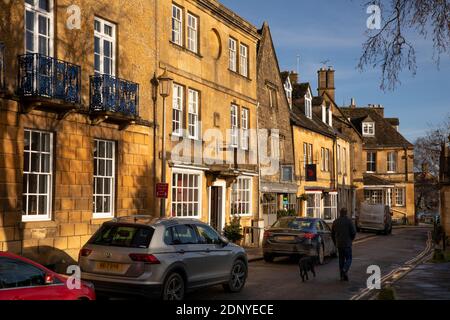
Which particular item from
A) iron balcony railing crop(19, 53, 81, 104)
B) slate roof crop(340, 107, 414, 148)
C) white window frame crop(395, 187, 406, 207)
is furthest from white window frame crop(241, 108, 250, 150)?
white window frame crop(395, 187, 406, 207)

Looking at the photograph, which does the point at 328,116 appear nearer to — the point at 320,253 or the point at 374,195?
the point at 374,195

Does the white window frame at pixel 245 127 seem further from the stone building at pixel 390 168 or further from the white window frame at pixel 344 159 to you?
the stone building at pixel 390 168

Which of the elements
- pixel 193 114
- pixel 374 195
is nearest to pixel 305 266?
pixel 193 114

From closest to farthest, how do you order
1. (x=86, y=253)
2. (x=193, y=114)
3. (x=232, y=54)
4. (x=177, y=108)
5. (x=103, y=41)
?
1. (x=86, y=253)
2. (x=103, y=41)
3. (x=177, y=108)
4. (x=193, y=114)
5. (x=232, y=54)

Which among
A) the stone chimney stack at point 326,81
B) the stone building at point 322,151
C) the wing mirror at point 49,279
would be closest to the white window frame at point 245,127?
the stone building at point 322,151

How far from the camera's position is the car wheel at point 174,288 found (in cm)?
1020

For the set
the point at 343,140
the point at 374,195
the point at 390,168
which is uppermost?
the point at 343,140

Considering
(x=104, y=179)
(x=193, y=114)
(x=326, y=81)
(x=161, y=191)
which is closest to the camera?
(x=161, y=191)

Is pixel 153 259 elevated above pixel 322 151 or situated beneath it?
situated beneath

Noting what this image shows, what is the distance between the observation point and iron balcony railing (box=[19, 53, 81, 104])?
13648 millimetres

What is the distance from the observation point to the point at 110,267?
10250 mm

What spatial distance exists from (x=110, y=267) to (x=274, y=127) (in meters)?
20.6
